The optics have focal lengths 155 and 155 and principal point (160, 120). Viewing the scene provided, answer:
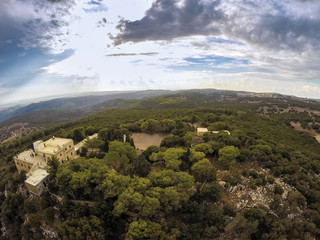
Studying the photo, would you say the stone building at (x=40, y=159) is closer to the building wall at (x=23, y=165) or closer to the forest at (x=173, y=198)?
the building wall at (x=23, y=165)

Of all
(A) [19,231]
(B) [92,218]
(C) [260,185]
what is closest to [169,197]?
(B) [92,218]

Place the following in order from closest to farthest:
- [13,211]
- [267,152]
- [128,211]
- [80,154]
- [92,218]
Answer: [92,218] → [128,211] → [13,211] → [267,152] → [80,154]

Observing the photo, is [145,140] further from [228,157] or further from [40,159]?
[40,159]

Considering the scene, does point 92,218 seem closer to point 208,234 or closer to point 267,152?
point 208,234

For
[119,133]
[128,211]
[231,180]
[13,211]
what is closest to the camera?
[128,211]

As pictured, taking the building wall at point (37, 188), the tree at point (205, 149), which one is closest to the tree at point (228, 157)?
the tree at point (205, 149)

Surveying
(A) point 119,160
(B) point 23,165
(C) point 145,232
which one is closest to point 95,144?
(A) point 119,160

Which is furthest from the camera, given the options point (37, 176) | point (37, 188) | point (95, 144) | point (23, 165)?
point (95, 144)

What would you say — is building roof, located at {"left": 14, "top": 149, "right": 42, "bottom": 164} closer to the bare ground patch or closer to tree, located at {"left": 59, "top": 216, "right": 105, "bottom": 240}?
tree, located at {"left": 59, "top": 216, "right": 105, "bottom": 240}
